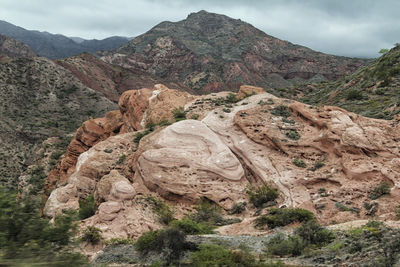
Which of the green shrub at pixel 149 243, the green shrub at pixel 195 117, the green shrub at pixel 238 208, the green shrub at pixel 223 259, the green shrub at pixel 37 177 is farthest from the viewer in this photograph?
the green shrub at pixel 37 177

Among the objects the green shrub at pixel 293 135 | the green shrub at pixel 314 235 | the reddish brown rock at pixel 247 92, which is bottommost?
the green shrub at pixel 314 235

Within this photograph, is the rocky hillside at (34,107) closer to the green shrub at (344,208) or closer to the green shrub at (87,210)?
the green shrub at (87,210)

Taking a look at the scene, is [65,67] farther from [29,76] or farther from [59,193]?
[59,193]

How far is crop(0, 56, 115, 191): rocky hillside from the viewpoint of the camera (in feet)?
183

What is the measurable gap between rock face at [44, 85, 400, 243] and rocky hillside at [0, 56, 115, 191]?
2969 centimetres

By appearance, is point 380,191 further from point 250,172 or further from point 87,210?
point 87,210

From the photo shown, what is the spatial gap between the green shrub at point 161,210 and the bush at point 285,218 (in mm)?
4289

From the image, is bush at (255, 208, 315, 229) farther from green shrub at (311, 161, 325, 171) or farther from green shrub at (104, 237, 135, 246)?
green shrub at (104, 237, 135, 246)

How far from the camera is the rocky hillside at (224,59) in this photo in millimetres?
142375

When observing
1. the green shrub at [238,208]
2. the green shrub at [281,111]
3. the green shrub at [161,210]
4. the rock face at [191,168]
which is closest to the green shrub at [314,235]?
the green shrub at [238,208]

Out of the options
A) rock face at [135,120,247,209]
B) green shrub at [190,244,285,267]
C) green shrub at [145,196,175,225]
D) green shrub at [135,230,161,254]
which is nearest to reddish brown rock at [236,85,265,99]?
rock face at [135,120,247,209]

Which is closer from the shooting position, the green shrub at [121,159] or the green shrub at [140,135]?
the green shrub at [121,159]

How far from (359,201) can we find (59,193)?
1736 centimetres

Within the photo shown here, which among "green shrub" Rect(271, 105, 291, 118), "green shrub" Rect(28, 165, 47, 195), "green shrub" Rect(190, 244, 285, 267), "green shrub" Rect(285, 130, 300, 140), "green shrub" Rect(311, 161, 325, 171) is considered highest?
"green shrub" Rect(271, 105, 291, 118)
